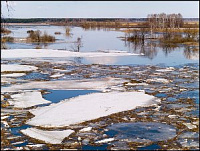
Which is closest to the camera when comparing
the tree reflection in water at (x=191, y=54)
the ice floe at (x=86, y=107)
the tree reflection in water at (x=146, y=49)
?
the ice floe at (x=86, y=107)

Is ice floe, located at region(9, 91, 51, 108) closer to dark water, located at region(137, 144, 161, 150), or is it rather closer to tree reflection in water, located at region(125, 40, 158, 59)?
dark water, located at region(137, 144, 161, 150)

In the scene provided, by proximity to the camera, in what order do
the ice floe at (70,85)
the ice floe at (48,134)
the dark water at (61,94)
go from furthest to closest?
1. the ice floe at (70,85)
2. the dark water at (61,94)
3. the ice floe at (48,134)

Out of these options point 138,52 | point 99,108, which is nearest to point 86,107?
point 99,108

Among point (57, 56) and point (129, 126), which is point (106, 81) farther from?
point (57, 56)

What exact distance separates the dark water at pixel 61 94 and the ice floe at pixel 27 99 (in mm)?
261

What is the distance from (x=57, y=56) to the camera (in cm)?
1955

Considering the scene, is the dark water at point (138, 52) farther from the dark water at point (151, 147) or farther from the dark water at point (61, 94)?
the dark water at point (151, 147)

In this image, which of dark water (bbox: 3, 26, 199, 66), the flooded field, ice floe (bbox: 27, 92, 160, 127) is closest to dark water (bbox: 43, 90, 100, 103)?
the flooded field

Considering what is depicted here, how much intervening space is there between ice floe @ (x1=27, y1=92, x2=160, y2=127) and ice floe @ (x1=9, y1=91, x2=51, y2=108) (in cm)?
54

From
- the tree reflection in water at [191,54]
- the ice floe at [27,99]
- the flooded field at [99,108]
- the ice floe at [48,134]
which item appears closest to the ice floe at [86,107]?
the flooded field at [99,108]

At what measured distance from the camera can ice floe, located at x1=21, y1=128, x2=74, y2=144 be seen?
19.0 ft

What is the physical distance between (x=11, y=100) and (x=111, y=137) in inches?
151

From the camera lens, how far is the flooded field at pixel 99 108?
19.1ft

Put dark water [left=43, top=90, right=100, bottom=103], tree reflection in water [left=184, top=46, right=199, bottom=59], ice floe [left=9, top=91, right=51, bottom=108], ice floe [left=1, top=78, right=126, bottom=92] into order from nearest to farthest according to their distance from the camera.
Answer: ice floe [left=9, top=91, right=51, bottom=108]
dark water [left=43, top=90, right=100, bottom=103]
ice floe [left=1, top=78, right=126, bottom=92]
tree reflection in water [left=184, top=46, right=199, bottom=59]
